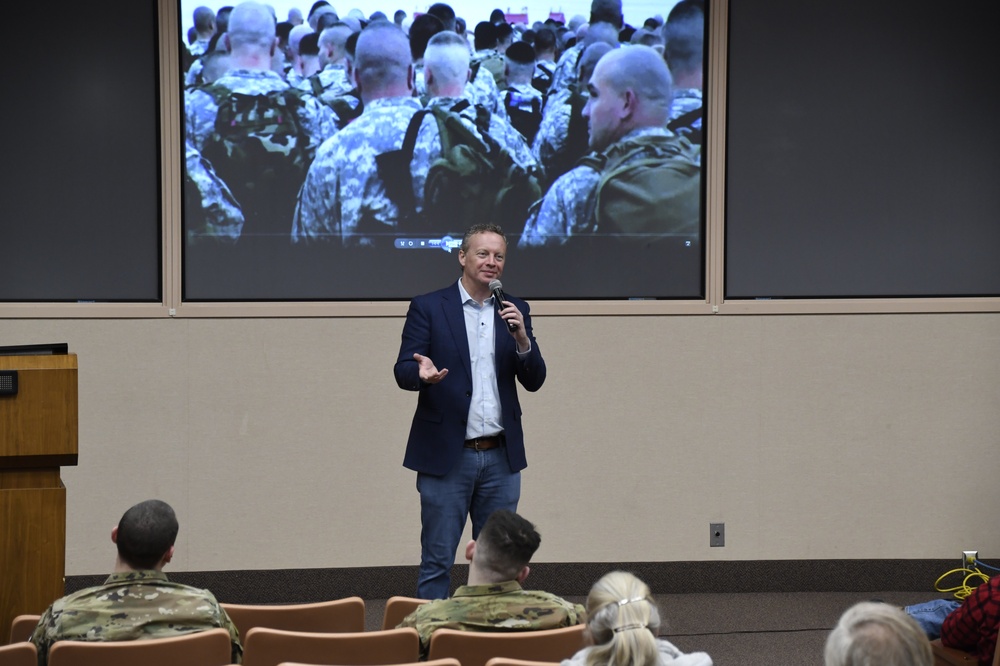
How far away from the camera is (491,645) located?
257 cm

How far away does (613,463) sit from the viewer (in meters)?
5.34

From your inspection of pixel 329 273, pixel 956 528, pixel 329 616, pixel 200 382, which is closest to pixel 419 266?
pixel 329 273

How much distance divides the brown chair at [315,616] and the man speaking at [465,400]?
36.8 inches

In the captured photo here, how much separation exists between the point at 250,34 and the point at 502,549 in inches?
130

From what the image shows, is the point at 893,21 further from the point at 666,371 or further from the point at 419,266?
the point at 419,266

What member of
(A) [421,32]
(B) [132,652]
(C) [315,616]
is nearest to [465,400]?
(C) [315,616]

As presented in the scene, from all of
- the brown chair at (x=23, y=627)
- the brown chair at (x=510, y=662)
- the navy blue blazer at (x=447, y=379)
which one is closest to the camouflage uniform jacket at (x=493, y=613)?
the brown chair at (x=510, y=662)

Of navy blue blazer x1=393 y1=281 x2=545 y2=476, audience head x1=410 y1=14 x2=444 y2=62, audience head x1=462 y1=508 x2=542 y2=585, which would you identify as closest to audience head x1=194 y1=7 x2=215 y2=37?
audience head x1=410 y1=14 x2=444 y2=62

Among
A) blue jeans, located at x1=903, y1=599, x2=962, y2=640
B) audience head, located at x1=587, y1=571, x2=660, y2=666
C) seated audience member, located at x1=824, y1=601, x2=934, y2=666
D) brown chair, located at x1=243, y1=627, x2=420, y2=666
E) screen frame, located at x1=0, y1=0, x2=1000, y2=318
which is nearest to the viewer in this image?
seated audience member, located at x1=824, y1=601, x2=934, y2=666

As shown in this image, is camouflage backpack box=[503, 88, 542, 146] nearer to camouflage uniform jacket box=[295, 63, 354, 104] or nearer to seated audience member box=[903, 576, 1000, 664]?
camouflage uniform jacket box=[295, 63, 354, 104]

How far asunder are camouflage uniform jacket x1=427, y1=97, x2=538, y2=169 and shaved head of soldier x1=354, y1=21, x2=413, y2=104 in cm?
18

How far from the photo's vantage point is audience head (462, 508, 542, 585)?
267 centimetres

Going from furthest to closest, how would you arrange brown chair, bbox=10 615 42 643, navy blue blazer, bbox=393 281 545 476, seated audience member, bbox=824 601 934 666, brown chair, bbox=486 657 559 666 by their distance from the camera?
navy blue blazer, bbox=393 281 545 476 → brown chair, bbox=10 615 42 643 → brown chair, bbox=486 657 559 666 → seated audience member, bbox=824 601 934 666

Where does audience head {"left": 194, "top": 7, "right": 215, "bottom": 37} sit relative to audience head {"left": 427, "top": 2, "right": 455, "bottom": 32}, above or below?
below
